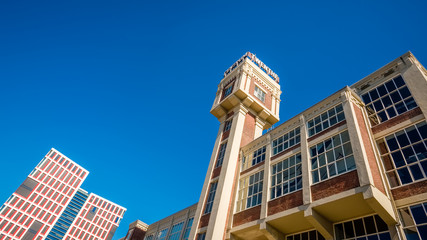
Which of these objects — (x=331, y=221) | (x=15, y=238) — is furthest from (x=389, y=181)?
(x=15, y=238)

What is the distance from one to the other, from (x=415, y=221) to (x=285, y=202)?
6.92m

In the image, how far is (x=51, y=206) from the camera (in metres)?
122

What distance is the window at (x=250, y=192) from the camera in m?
20.9

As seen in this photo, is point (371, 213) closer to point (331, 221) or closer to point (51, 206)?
point (331, 221)

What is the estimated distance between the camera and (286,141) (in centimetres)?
2205

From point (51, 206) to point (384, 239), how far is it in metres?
141

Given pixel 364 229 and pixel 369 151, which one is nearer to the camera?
pixel 364 229

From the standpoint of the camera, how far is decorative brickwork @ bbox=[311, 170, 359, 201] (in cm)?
1432

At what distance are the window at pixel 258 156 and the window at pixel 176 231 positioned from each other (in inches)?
524

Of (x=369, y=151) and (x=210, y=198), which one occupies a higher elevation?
(x=210, y=198)

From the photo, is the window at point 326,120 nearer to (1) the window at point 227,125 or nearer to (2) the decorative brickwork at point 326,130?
(2) the decorative brickwork at point 326,130

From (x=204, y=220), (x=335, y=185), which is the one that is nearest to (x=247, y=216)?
(x=204, y=220)

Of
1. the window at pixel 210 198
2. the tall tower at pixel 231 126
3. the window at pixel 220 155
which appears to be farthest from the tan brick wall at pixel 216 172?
the window at pixel 210 198

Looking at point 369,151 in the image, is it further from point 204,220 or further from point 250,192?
point 204,220
